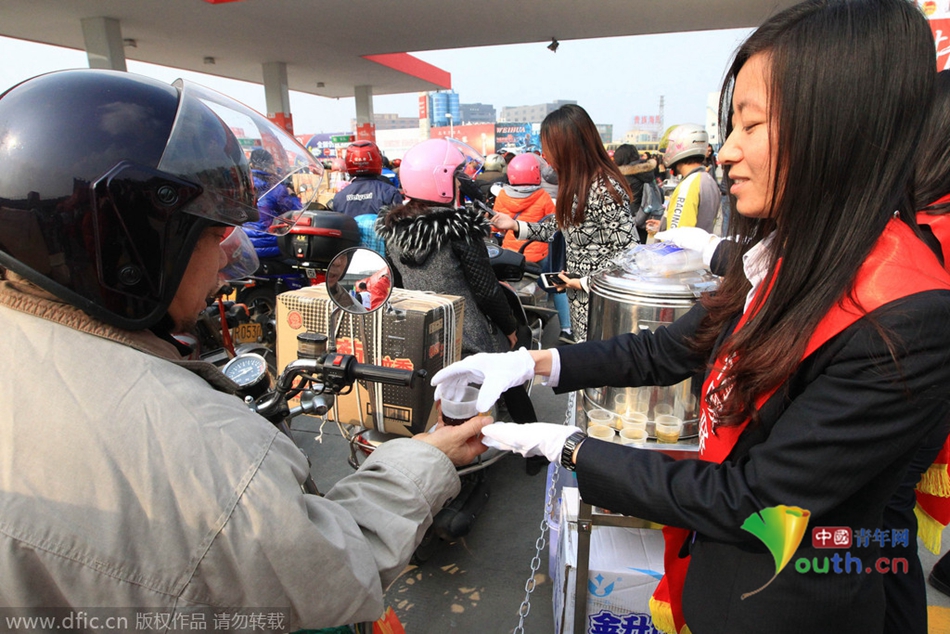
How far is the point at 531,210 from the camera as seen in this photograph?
19.8ft

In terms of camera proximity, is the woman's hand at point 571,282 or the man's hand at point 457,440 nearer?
the man's hand at point 457,440

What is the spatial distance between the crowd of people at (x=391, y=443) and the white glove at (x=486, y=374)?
12.3 inches

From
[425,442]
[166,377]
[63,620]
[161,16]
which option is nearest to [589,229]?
[425,442]

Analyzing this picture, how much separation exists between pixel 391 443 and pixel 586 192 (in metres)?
2.51

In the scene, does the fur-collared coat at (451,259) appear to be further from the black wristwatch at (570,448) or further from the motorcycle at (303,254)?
the black wristwatch at (570,448)

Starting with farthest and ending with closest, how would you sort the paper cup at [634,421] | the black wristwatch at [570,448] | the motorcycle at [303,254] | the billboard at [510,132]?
the billboard at [510,132] < the motorcycle at [303,254] < the paper cup at [634,421] < the black wristwatch at [570,448]

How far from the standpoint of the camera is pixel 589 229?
3.32 m

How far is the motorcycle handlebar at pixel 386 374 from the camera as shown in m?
1.41

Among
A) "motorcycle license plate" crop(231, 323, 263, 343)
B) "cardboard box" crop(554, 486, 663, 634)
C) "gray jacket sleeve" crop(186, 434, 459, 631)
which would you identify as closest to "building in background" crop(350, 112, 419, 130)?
"motorcycle license plate" crop(231, 323, 263, 343)

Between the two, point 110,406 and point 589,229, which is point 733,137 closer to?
point 110,406

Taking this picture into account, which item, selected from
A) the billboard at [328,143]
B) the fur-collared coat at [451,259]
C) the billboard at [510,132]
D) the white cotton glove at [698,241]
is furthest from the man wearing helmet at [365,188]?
the billboard at [510,132]

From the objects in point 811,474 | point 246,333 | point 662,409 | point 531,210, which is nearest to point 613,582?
point 662,409

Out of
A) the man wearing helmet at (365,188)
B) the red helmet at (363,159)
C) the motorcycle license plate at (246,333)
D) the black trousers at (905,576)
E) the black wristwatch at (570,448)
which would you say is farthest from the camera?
the red helmet at (363,159)

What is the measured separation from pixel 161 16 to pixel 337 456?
11.4 meters
